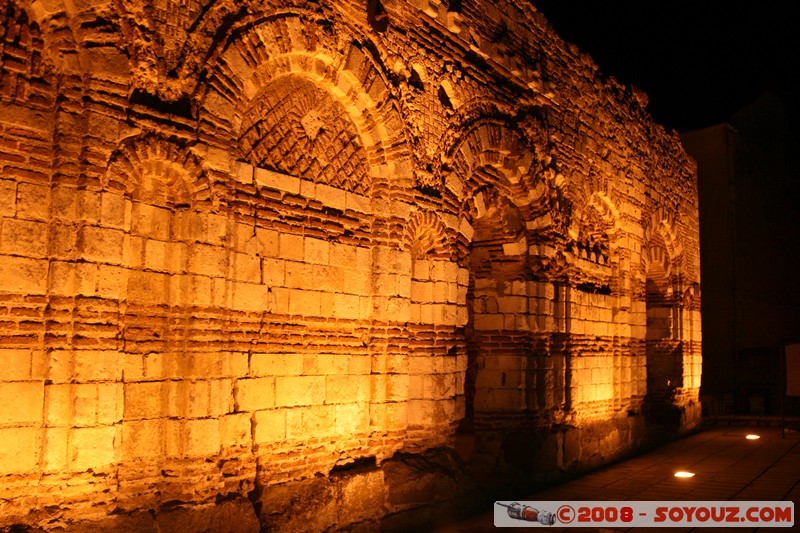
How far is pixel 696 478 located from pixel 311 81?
7.09 meters

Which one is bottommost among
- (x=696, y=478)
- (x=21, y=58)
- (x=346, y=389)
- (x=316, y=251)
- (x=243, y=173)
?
(x=696, y=478)

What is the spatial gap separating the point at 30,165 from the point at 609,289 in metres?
9.13

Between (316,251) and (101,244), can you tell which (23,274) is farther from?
(316,251)

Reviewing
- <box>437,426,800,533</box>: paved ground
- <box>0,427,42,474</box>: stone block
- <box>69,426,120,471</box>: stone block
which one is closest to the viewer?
<box>0,427,42,474</box>: stone block

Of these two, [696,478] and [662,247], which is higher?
[662,247]

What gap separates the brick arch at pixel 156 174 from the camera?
480cm

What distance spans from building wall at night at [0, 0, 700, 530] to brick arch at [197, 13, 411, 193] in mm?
22

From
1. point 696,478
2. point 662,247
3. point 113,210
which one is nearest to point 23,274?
point 113,210

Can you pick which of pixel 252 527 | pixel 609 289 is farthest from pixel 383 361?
pixel 609 289

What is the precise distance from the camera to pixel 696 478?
9625 mm

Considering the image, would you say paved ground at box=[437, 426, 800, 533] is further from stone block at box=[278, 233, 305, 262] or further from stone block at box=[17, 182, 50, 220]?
stone block at box=[17, 182, 50, 220]

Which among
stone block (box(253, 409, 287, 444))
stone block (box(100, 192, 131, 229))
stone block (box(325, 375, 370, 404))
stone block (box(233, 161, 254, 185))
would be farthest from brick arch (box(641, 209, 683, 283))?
stone block (box(100, 192, 131, 229))

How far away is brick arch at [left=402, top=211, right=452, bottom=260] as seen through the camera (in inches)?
289

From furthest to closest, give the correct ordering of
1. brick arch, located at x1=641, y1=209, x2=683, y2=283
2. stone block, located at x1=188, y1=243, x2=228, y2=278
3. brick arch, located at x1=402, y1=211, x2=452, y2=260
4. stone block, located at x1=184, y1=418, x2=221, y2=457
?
brick arch, located at x1=641, y1=209, x2=683, y2=283
brick arch, located at x1=402, y1=211, x2=452, y2=260
stone block, located at x1=188, y1=243, x2=228, y2=278
stone block, located at x1=184, y1=418, x2=221, y2=457
